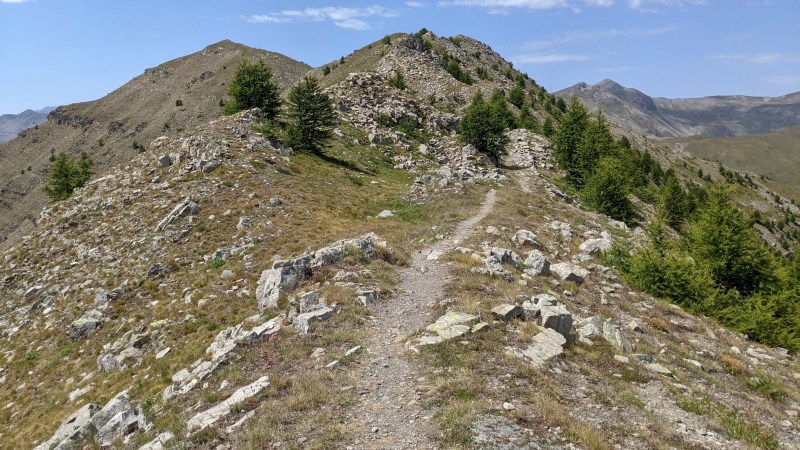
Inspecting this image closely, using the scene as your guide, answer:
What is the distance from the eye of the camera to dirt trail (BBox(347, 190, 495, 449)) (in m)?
9.59

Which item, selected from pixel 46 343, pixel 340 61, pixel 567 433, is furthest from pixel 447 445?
pixel 340 61

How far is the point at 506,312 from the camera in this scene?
15453 millimetres

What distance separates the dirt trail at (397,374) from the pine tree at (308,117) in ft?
92.7

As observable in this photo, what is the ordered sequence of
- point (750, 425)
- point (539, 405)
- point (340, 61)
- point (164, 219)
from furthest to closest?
point (340, 61)
point (164, 219)
point (750, 425)
point (539, 405)

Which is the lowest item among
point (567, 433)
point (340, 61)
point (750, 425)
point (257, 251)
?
point (750, 425)

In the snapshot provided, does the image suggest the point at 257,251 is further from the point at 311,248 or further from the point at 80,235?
the point at 80,235

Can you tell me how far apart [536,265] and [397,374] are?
41.6 feet

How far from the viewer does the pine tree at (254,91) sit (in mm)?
50094

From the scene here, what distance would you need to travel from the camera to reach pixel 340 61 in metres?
88.4

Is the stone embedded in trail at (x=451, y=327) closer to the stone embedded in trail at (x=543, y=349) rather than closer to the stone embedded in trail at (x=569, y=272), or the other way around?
the stone embedded in trail at (x=543, y=349)

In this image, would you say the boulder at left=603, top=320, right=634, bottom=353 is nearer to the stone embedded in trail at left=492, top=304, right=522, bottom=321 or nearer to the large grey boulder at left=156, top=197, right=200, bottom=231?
the stone embedded in trail at left=492, top=304, right=522, bottom=321

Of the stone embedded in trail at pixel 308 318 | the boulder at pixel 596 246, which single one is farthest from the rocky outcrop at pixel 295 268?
the boulder at pixel 596 246

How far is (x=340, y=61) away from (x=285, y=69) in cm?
9008

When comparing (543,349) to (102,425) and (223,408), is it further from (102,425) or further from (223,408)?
(102,425)
